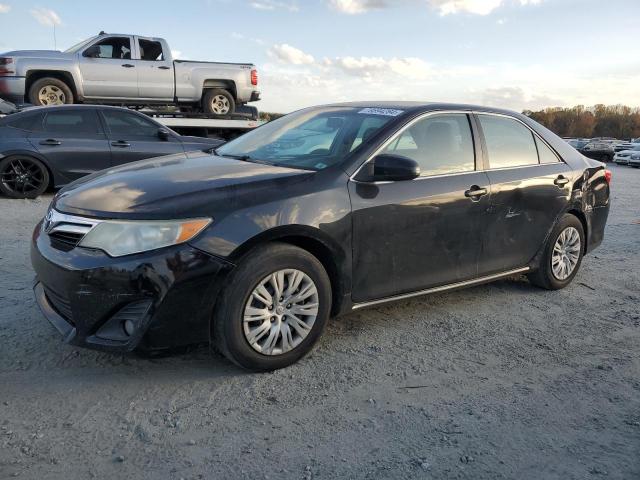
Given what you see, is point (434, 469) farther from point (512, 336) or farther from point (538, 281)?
point (538, 281)

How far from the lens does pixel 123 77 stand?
11461mm

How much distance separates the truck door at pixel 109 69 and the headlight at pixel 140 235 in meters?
9.50

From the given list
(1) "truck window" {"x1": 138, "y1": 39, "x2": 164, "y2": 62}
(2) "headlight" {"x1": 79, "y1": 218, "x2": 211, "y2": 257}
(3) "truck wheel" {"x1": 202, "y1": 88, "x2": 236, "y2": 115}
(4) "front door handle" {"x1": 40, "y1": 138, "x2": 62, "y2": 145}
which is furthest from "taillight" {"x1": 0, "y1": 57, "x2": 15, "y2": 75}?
(2) "headlight" {"x1": 79, "y1": 218, "x2": 211, "y2": 257}

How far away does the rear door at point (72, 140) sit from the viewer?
8.20 meters

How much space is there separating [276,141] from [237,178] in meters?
1.02

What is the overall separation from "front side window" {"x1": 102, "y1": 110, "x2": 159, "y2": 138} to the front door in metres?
6.01

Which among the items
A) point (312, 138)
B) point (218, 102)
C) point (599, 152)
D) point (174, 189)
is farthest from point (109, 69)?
point (599, 152)

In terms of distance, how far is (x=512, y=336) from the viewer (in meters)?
3.99

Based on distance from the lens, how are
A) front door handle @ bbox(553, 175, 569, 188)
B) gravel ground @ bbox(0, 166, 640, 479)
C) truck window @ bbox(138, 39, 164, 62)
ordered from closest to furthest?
gravel ground @ bbox(0, 166, 640, 479) < front door handle @ bbox(553, 175, 569, 188) < truck window @ bbox(138, 39, 164, 62)

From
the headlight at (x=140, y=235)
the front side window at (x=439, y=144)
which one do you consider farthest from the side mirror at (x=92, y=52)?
the headlight at (x=140, y=235)

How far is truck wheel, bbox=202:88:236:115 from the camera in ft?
41.1

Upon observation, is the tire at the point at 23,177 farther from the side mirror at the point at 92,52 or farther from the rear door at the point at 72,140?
the side mirror at the point at 92,52

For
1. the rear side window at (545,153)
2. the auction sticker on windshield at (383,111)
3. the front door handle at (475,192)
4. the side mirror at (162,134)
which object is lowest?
the front door handle at (475,192)

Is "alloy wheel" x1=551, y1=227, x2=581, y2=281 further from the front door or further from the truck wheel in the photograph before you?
the truck wheel
